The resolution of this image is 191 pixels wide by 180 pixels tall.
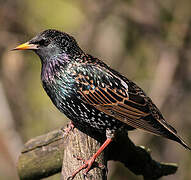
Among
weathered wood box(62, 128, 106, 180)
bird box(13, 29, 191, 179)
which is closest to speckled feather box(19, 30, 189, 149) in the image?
bird box(13, 29, 191, 179)

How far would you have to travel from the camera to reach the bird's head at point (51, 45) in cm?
459

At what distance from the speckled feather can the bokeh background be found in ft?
9.34

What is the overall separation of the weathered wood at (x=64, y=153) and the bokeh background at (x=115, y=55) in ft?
10.2

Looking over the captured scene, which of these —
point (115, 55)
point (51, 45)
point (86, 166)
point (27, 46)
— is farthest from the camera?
point (115, 55)

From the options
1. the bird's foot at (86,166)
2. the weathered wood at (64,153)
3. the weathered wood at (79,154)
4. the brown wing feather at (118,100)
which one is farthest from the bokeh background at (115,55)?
the bird's foot at (86,166)

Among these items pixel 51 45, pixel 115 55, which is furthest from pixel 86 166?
pixel 115 55

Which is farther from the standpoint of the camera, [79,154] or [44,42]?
[44,42]

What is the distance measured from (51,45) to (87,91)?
1.78 feet

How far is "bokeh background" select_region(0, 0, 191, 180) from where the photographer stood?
297 inches

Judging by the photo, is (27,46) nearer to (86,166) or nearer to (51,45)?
(51,45)

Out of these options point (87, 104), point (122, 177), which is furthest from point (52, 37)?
point (122, 177)

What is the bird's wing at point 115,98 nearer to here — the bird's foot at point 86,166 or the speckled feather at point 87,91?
the speckled feather at point 87,91

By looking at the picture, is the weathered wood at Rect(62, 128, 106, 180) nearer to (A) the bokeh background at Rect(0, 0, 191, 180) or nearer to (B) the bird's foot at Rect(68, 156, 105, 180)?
(B) the bird's foot at Rect(68, 156, 105, 180)

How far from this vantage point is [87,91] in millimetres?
4609
